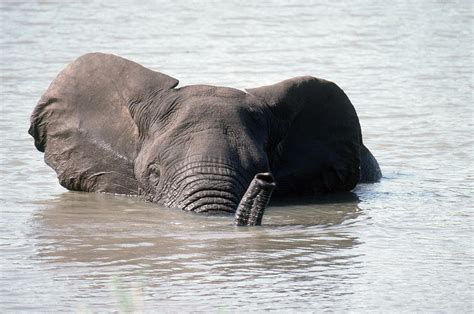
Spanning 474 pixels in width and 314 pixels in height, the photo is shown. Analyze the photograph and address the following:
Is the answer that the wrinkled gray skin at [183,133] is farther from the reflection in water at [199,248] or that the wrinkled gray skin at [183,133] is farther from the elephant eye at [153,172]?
the reflection in water at [199,248]

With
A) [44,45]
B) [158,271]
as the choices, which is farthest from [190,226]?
[44,45]

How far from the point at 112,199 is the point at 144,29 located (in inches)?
484

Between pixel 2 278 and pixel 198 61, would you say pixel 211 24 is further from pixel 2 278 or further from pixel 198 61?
pixel 2 278

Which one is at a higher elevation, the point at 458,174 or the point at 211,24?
the point at 458,174

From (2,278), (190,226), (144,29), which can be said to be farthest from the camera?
(144,29)

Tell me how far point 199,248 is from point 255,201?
1.75 ft

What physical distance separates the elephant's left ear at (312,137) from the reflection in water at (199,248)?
48 cm

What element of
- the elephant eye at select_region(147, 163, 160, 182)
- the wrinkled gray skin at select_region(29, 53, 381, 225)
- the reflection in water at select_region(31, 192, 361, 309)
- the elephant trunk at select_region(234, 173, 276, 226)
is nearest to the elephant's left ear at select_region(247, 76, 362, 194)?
the wrinkled gray skin at select_region(29, 53, 381, 225)

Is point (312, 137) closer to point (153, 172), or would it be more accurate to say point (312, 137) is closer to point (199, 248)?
point (153, 172)

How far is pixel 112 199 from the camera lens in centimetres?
1130

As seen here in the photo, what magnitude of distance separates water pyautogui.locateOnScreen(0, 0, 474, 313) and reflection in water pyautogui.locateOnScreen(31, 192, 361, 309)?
0.05 feet

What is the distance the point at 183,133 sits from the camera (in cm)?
1079

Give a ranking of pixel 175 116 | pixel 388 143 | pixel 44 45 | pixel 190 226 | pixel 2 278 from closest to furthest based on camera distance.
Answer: pixel 2 278 → pixel 190 226 → pixel 175 116 → pixel 388 143 → pixel 44 45

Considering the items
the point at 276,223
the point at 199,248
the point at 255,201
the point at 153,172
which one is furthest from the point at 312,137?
the point at 199,248
